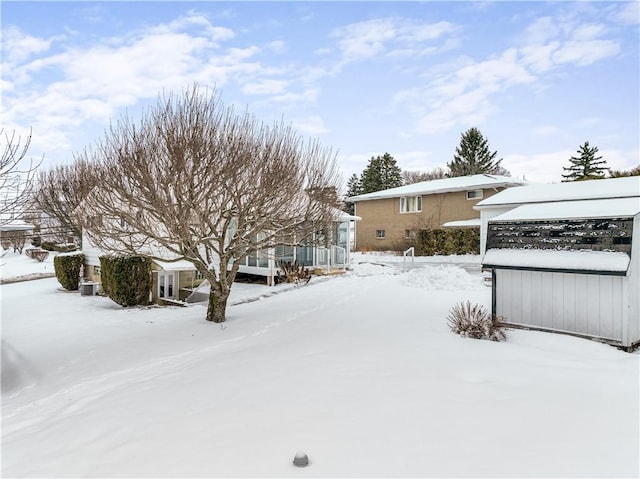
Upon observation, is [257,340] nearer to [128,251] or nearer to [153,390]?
[153,390]

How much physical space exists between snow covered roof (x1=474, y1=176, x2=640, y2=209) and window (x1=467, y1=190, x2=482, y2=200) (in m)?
9.55

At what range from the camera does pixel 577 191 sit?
1308 cm

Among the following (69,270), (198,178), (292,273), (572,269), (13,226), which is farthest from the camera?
(69,270)

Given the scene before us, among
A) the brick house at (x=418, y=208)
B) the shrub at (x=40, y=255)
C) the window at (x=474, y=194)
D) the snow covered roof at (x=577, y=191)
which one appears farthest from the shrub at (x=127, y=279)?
the shrub at (x=40, y=255)

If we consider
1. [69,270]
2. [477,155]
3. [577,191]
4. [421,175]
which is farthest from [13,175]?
[421,175]

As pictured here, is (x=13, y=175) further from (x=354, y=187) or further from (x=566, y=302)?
(x=354, y=187)

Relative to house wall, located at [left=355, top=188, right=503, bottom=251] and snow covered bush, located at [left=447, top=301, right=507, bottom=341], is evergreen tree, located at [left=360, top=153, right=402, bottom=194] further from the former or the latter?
snow covered bush, located at [left=447, top=301, right=507, bottom=341]

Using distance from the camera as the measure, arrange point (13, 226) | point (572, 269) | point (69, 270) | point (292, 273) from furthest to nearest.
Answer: point (69, 270) → point (292, 273) → point (13, 226) → point (572, 269)

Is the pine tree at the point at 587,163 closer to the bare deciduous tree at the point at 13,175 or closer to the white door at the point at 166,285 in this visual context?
the white door at the point at 166,285

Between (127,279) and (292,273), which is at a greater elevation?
(292,273)

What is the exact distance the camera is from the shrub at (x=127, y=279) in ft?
46.7

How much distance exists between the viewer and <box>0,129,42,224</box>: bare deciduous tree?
757cm

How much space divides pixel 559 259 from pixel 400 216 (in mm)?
23265

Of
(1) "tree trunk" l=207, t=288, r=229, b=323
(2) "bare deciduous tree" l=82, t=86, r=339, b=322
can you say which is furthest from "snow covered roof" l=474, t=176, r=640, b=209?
(1) "tree trunk" l=207, t=288, r=229, b=323
